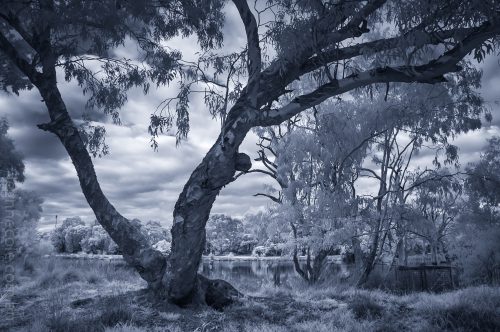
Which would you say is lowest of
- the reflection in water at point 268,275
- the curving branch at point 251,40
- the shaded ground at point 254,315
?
the reflection in water at point 268,275

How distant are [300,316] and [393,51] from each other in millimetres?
3534

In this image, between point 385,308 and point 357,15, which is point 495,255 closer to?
point 385,308

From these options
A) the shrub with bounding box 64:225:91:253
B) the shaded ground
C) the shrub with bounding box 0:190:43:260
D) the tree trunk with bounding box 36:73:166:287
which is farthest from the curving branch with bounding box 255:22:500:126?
the shrub with bounding box 64:225:91:253

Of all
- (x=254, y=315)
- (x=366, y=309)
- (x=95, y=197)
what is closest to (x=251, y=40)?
(x=95, y=197)

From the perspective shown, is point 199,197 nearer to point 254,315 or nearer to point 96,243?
point 254,315

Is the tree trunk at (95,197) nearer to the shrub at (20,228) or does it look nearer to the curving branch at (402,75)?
the shrub at (20,228)

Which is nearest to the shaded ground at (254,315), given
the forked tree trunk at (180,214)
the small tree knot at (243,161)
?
the forked tree trunk at (180,214)

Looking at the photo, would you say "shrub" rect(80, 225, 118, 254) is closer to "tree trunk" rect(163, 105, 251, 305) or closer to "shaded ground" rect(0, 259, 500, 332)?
"shaded ground" rect(0, 259, 500, 332)

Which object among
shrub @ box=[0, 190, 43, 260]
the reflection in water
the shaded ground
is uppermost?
shrub @ box=[0, 190, 43, 260]

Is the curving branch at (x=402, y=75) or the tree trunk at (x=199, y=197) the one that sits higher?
the curving branch at (x=402, y=75)

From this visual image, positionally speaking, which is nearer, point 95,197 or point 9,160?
point 95,197

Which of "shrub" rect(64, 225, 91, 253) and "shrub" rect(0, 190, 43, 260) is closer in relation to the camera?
"shrub" rect(0, 190, 43, 260)

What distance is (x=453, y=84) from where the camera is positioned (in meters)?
9.39

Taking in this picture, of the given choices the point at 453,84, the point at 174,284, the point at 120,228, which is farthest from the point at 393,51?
the point at 453,84
